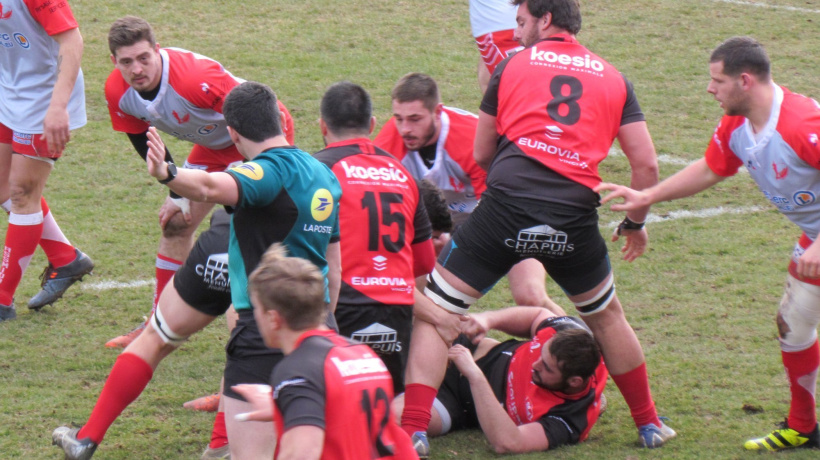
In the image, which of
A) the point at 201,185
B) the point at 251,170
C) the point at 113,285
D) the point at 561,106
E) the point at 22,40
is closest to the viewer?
the point at 201,185

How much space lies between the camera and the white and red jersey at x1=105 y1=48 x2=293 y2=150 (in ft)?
18.8

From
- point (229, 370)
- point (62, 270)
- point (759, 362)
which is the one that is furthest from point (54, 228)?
point (759, 362)

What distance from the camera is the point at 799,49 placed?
1130cm

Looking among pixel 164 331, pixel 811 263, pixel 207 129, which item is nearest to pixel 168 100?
pixel 207 129

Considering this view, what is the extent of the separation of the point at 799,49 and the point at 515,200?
7.93 meters

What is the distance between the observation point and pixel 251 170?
147 inches

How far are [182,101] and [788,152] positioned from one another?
3259mm

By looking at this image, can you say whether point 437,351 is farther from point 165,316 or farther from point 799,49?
point 799,49

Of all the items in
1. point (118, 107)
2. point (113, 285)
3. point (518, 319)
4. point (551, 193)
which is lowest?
point (113, 285)

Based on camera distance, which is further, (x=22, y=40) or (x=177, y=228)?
(x=22, y=40)

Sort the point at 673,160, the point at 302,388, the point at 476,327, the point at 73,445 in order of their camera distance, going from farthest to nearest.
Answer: the point at 673,160, the point at 476,327, the point at 73,445, the point at 302,388

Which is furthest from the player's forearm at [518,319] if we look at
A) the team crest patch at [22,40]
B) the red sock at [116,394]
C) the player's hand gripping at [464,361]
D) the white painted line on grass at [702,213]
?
the team crest patch at [22,40]

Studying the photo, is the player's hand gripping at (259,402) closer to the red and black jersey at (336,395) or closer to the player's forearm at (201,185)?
the red and black jersey at (336,395)

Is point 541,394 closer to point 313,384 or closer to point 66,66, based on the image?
point 313,384
